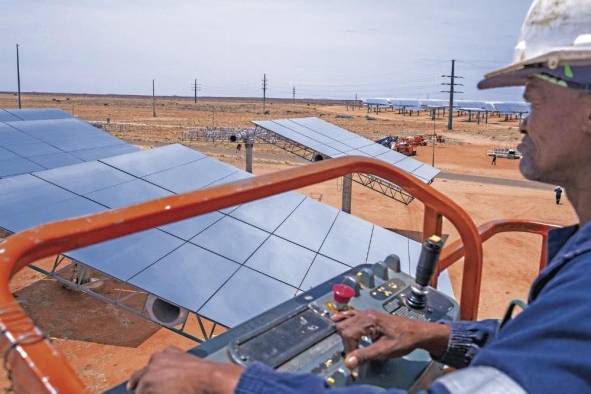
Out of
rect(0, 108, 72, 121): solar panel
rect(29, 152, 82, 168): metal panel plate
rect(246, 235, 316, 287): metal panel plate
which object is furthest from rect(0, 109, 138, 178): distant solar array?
rect(246, 235, 316, 287): metal panel plate

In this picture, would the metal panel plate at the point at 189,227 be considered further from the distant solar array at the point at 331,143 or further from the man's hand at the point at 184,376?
the distant solar array at the point at 331,143

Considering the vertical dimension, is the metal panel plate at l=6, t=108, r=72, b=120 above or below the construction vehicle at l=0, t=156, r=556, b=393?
above

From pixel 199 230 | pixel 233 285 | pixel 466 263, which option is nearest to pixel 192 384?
pixel 466 263

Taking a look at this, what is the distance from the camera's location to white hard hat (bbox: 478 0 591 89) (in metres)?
1.19

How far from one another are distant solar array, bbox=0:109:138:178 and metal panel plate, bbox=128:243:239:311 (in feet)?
18.1

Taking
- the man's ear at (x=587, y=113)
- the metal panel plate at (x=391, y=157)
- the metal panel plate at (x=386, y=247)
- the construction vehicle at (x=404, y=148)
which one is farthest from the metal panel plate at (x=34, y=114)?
the construction vehicle at (x=404, y=148)

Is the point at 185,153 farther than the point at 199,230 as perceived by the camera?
Yes

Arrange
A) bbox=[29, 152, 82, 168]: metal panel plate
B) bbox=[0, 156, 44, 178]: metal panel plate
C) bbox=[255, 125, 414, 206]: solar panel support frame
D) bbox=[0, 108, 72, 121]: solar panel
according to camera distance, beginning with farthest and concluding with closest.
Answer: bbox=[0, 108, 72, 121]: solar panel
bbox=[255, 125, 414, 206]: solar panel support frame
bbox=[29, 152, 82, 168]: metal panel plate
bbox=[0, 156, 44, 178]: metal panel plate

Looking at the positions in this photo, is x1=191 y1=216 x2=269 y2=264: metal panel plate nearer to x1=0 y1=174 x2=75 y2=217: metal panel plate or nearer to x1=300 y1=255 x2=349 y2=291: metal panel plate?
x1=300 y1=255 x2=349 y2=291: metal panel plate

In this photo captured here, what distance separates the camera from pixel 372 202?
677 inches

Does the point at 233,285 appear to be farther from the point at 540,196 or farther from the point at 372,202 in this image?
the point at 540,196

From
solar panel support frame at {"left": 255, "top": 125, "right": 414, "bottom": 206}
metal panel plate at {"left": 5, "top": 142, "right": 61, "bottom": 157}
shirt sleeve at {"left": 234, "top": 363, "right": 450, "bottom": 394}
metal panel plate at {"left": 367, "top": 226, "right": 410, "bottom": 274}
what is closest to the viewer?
shirt sleeve at {"left": 234, "top": 363, "right": 450, "bottom": 394}

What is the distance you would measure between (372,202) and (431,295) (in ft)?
49.1

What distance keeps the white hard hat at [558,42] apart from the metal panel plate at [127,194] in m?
5.57
